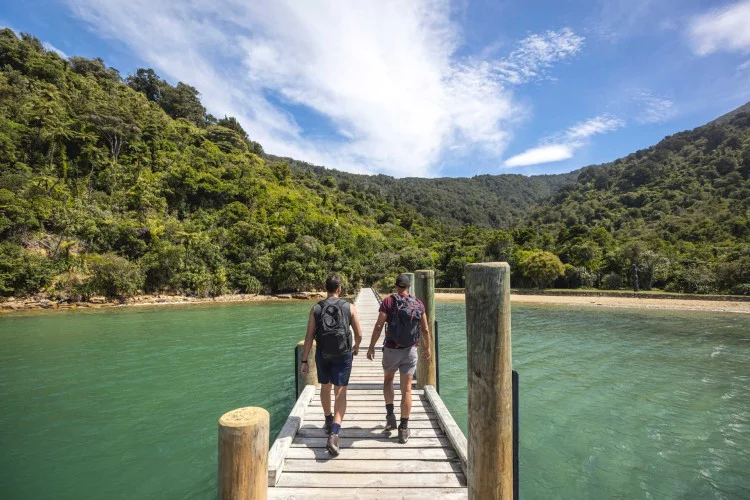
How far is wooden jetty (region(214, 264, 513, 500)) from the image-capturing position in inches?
83.7

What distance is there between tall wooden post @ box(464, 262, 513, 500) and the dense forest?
30517 mm

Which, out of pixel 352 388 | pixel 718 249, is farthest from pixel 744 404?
pixel 718 249

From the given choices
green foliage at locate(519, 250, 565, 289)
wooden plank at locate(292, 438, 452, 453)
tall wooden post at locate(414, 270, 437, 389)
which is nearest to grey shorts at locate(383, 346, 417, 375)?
wooden plank at locate(292, 438, 452, 453)

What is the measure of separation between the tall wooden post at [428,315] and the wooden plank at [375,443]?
1.55 m

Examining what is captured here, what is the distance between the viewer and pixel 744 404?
26.8 feet

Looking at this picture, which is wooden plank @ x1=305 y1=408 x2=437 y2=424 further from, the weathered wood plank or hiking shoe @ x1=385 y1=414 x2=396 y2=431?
hiking shoe @ x1=385 y1=414 x2=396 y2=431

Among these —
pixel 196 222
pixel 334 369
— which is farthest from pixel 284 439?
pixel 196 222

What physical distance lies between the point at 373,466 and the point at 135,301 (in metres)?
29.2

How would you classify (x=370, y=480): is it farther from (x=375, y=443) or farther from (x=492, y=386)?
(x=492, y=386)

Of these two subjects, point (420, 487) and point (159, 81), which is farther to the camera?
point (159, 81)

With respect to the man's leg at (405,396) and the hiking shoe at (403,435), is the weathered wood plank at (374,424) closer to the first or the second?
the hiking shoe at (403,435)

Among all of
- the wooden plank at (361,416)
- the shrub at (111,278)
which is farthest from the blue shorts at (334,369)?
the shrub at (111,278)

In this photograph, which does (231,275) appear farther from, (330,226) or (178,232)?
(330,226)

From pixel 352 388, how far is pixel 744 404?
9872 mm
